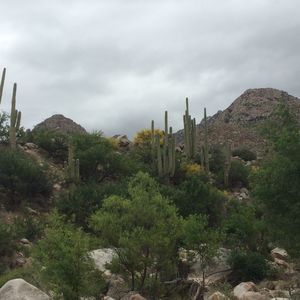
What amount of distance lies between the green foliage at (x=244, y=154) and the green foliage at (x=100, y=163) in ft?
49.9

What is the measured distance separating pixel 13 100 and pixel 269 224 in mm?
18286

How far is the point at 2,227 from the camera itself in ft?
62.6

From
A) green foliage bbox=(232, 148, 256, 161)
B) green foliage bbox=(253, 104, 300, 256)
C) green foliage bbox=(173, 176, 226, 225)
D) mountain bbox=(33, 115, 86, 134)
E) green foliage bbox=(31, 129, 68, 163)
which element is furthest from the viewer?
mountain bbox=(33, 115, 86, 134)

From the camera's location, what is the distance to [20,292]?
13.0m

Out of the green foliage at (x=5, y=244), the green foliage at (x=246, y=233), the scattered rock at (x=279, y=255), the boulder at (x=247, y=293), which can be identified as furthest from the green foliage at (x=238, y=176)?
the boulder at (x=247, y=293)

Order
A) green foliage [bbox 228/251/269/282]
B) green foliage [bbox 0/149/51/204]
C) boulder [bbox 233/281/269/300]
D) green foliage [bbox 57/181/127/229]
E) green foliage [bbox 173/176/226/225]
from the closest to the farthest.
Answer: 1. boulder [bbox 233/281/269/300]
2. green foliage [bbox 228/251/269/282]
3. green foliage [bbox 57/181/127/229]
4. green foliage [bbox 173/176/226/225]
5. green foliage [bbox 0/149/51/204]

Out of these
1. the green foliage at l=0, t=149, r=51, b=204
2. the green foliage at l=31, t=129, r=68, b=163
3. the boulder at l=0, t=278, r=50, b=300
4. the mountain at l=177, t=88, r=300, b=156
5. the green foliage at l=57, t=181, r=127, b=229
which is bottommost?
the boulder at l=0, t=278, r=50, b=300

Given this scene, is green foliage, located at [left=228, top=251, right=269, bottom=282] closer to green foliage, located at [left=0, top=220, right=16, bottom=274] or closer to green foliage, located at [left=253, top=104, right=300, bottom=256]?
green foliage, located at [left=253, top=104, right=300, bottom=256]

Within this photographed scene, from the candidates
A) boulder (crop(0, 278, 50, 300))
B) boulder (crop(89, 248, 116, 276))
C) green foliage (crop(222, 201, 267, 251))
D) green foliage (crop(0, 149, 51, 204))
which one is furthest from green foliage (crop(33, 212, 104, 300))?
green foliage (crop(0, 149, 51, 204))

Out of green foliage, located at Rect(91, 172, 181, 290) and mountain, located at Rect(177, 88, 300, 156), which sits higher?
mountain, located at Rect(177, 88, 300, 156)

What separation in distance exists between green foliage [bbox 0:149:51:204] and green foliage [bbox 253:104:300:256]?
1417cm

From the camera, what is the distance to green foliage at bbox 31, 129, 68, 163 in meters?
34.5

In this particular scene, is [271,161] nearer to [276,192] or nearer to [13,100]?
[276,192]

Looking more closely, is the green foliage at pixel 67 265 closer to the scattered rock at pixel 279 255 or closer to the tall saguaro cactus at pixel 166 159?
the scattered rock at pixel 279 255
